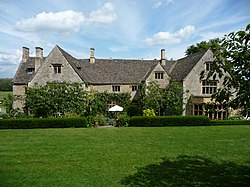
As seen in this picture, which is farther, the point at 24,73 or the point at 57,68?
the point at 24,73

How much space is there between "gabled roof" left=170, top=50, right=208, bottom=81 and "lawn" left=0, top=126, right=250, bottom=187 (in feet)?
53.5

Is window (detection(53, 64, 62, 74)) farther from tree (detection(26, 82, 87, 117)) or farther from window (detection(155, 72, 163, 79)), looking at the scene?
window (detection(155, 72, 163, 79))

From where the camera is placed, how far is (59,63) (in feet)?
108

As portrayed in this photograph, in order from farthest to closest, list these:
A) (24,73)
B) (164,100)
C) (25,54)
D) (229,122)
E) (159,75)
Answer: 1. (25,54)
2. (24,73)
3. (159,75)
4. (164,100)
5. (229,122)

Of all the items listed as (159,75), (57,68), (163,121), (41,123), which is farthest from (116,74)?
(41,123)

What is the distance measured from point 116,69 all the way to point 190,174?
30.6 meters

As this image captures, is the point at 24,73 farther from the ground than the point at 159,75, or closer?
farther from the ground

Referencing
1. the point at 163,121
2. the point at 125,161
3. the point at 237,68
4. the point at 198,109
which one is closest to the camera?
the point at 237,68

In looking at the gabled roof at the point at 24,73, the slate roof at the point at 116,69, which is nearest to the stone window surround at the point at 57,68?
the slate roof at the point at 116,69

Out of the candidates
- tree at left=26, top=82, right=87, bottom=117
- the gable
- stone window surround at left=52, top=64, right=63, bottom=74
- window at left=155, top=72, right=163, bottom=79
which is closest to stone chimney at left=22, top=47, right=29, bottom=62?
the gable

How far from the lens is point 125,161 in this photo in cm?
1219

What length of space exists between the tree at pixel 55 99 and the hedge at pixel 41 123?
429 centimetres

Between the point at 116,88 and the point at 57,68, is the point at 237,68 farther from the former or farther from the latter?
the point at 116,88

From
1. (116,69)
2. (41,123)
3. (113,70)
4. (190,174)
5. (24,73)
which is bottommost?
(190,174)
